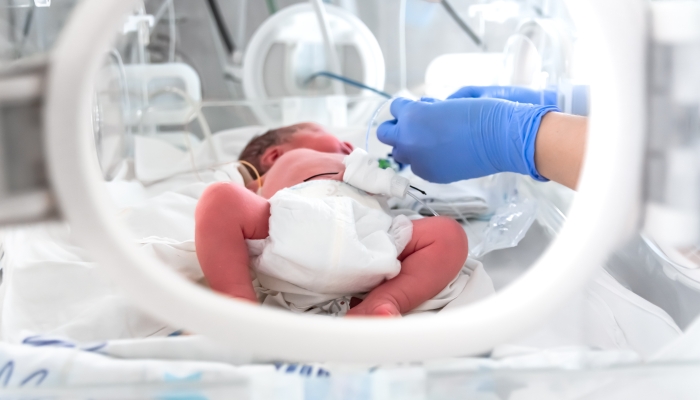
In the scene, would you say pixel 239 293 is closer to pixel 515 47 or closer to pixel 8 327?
pixel 8 327

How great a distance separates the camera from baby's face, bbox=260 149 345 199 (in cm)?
102

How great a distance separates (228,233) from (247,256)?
0.13ft

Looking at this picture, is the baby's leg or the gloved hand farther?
the gloved hand

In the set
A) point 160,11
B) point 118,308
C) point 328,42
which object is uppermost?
point 160,11

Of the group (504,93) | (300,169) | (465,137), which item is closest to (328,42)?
(504,93)

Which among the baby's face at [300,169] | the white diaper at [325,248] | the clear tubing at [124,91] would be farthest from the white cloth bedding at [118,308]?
the clear tubing at [124,91]

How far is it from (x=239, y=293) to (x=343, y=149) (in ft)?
1.98

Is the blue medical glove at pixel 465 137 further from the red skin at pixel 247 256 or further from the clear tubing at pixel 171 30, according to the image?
the clear tubing at pixel 171 30

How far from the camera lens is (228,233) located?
2.43 ft

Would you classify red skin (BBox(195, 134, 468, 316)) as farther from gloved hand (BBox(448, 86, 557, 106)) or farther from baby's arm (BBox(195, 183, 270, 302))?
gloved hand (BBox(448, 86, 557, 106))

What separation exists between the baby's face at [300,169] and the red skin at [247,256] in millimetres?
221

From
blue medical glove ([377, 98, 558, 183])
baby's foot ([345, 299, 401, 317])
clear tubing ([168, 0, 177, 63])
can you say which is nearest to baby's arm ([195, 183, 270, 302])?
baby's foot ([345, 299, 401, 317])

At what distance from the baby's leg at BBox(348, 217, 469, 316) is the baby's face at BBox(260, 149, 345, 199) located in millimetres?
235

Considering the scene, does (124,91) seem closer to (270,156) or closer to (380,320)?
(270,156)
